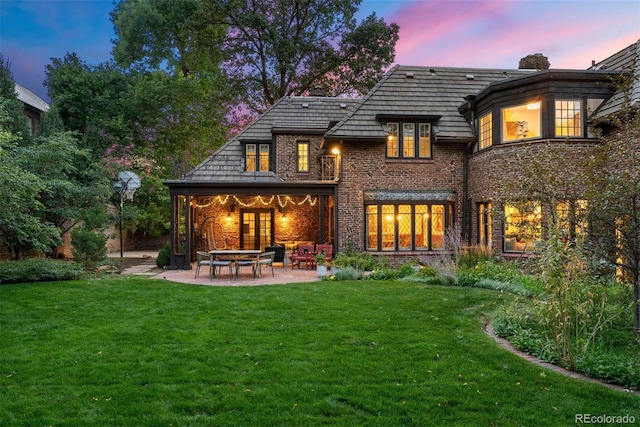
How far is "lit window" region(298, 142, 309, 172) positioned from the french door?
9.11ft

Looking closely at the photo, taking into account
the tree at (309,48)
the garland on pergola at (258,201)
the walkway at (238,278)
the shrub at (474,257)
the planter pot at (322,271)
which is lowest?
the walkway at (238,278)

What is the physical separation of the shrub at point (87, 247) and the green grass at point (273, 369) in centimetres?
569

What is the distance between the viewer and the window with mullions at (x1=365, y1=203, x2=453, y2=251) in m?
15.4

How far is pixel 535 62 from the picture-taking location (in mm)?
18500

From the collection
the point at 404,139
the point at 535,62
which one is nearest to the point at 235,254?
the point at 404,139

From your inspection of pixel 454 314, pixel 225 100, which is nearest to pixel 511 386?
pixel 454 314

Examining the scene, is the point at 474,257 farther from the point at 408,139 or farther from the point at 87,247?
the point at 87,247

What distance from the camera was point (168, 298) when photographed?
9.11 m

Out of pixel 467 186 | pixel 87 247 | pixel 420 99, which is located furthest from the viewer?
pixel 420 99

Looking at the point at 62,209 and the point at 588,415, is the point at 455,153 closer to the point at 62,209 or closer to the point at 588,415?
the point at 588,415

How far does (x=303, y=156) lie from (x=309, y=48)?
1163 cm

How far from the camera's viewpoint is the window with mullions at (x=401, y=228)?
15383 mm

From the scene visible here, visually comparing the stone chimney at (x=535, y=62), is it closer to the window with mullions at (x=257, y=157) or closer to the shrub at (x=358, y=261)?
the shrub at (x=358, y=261)

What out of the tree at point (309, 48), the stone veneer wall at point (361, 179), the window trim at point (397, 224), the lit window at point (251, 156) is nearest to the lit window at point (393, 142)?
the stone veneer wall at point (361, 179)
